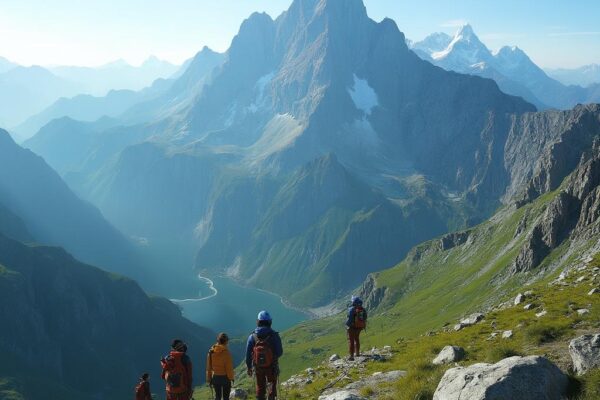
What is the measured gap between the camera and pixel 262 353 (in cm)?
2475

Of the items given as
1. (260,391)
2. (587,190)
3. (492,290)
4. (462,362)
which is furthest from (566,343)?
(492,290)

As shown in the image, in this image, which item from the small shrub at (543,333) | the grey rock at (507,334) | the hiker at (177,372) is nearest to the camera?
the hiker at (177,372)

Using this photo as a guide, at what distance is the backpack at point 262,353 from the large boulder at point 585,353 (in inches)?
519

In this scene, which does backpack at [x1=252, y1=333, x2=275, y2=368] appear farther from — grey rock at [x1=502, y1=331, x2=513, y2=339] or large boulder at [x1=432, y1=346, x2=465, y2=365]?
grey rock at [x1=502, y1=331, x2=513, y2=339]

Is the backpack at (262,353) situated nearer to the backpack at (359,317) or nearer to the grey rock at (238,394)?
the grey rock at (238,394)

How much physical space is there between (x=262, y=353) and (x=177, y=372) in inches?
199

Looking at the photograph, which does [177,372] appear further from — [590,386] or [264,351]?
[590,386]

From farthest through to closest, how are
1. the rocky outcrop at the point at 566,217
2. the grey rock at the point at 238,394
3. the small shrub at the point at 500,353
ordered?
the rocky outcrop at the point at 566,217
the grey rock at the point at 238,394
the small shrub at the point at 500,353

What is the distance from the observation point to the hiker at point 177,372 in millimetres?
26484

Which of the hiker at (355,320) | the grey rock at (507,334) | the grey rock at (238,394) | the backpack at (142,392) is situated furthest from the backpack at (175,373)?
the grey rock at (507,334)

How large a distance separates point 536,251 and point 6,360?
183006mm

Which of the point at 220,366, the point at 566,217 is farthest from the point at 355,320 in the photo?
the point at 566,217

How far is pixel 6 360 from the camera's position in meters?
190

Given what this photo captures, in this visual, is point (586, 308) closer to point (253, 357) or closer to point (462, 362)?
point (462, 362)
